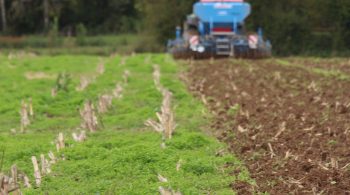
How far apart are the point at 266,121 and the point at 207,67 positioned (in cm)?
1071

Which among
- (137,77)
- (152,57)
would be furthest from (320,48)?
(137,77)

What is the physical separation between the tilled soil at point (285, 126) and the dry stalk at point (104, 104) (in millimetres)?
1914

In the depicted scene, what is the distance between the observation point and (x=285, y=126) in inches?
367

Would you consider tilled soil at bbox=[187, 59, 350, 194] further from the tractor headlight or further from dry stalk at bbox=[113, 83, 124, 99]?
the tractor headlight

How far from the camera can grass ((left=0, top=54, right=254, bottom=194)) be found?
6.86m

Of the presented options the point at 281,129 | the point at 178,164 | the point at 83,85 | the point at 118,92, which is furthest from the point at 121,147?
the point at 83,85

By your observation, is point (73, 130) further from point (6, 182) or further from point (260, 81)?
point (260, 81)

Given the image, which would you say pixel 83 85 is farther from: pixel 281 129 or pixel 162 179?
pixel 162 179

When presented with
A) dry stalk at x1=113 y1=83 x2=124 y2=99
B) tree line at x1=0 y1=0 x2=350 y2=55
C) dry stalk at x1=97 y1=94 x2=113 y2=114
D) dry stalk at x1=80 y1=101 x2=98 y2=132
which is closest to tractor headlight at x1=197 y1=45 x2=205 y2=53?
dry stalk at x1=113 y1=83 x2=124 y2=99

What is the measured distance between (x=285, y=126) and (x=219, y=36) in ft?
56.3

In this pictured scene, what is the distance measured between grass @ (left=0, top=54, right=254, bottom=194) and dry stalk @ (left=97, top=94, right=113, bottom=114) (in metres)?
0.15

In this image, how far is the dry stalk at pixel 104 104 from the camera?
11953mm

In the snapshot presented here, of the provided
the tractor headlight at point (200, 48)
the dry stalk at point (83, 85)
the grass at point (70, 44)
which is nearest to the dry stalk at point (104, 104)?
the dry stalk at point (83, 85)

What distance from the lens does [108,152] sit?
26.8 ft
